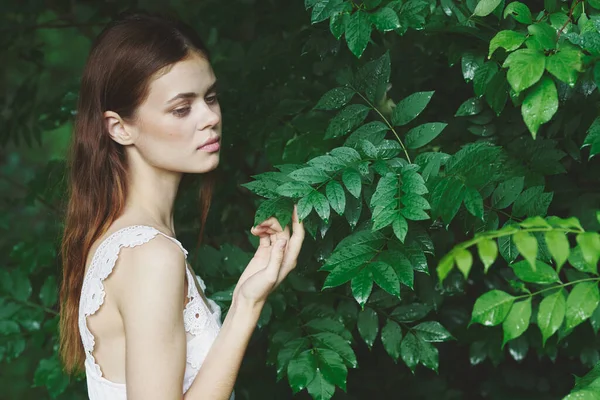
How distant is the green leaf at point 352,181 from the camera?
1639 millimetres

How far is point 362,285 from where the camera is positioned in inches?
65.7

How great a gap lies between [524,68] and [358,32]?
0.44 meters

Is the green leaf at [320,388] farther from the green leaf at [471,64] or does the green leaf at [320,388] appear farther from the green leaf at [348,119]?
the green leaf at [471,64]

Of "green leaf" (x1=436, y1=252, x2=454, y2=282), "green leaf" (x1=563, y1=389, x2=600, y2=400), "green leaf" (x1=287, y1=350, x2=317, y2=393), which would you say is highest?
"green leaf" (x1=436, y1=252, x2=454, y2=282)

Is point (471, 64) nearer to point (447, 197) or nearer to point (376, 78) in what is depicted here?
point (376, 78)

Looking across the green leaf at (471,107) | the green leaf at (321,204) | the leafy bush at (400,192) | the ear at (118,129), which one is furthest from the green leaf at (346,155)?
the ear at (118,129)

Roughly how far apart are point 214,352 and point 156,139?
0.53 m

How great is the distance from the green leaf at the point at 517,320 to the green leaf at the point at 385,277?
0.28 m

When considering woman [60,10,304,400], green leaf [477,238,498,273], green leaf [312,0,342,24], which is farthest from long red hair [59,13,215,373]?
green leaf [477,238,498,273]

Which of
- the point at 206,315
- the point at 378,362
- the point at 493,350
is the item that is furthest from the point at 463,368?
the point at 206,315

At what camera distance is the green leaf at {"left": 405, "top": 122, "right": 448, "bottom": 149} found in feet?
6.07

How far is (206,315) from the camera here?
75.2 inches

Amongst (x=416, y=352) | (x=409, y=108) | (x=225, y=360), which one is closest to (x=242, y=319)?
(x=225, y=360)

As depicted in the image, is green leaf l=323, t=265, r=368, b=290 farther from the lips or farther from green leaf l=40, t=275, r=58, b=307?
green leaf l=40, t=275, r=58, b=307
